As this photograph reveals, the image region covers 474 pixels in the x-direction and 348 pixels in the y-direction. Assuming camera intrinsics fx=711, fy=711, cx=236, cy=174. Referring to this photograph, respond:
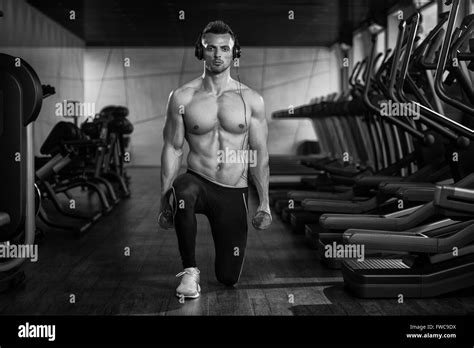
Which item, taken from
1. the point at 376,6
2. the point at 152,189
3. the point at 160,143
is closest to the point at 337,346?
the point at 152,189

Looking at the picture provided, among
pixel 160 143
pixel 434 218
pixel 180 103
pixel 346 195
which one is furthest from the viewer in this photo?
pixel 160 143

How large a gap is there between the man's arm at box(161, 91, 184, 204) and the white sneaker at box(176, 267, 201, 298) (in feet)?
1.29

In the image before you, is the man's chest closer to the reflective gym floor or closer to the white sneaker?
the white sneaker

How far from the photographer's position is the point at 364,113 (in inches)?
257

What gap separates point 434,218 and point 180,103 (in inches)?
73.4

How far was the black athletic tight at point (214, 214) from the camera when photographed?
10.8ft

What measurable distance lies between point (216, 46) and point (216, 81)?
0.19 metres

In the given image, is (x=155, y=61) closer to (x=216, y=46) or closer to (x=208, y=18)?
(x=208, y=18)

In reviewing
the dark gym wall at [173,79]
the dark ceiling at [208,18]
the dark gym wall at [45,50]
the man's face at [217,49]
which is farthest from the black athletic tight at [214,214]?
the dark gym wall at [173,79]

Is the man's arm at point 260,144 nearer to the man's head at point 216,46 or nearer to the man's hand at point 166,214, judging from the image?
the man's head at point 216,46

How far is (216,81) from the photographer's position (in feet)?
11.0

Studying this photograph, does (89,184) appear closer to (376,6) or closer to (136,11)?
(136,11)

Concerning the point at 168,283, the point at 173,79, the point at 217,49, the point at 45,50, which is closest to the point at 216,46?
the point at 217,49

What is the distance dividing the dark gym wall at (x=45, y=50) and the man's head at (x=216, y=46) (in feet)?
19.4
